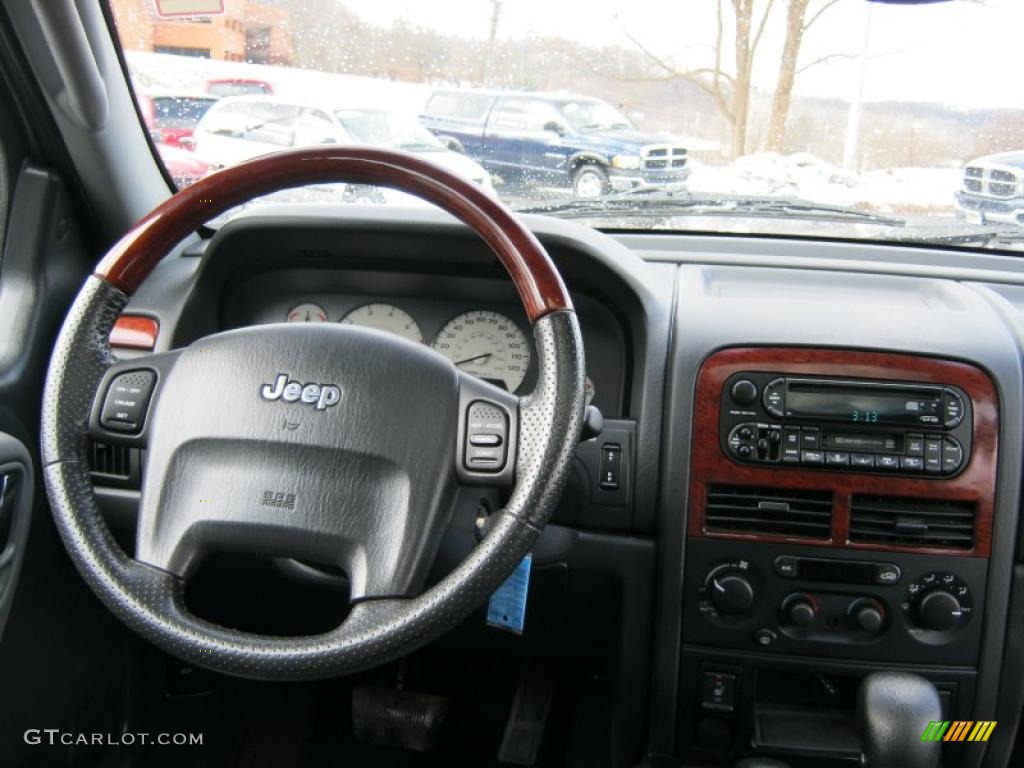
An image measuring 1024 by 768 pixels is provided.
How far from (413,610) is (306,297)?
46.8 inches

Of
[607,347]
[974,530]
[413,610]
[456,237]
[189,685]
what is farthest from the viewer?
[189,685]

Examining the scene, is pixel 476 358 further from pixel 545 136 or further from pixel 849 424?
pixel 849 424

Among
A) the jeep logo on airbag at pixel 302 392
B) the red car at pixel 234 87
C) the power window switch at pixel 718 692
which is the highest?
the red car at pixel 234 87

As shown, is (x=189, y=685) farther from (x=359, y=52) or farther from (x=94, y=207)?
(x=359, y=52)

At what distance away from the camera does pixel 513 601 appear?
1.78 m

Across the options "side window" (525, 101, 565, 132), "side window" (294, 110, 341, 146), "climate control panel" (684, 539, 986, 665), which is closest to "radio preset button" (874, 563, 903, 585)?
"climate control panel" (684, 539, 986, 665)

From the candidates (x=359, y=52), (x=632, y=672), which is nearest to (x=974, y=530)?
(x=632, y=672)

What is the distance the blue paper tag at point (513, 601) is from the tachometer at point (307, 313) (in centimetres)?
83

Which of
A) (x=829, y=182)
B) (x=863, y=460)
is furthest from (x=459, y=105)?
(x=863, y=460)

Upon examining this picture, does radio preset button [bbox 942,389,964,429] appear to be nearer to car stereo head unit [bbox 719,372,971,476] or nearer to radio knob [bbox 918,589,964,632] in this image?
car stereo head unit [bbox 719,372,971,476]

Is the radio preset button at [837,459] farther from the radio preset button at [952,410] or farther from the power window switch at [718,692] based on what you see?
the power window switch at [718,692]

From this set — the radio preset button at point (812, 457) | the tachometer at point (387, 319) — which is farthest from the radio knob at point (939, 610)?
the tachometer at point (387, 319)

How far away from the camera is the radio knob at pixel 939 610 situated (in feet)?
6.08

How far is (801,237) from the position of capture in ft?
7.86
